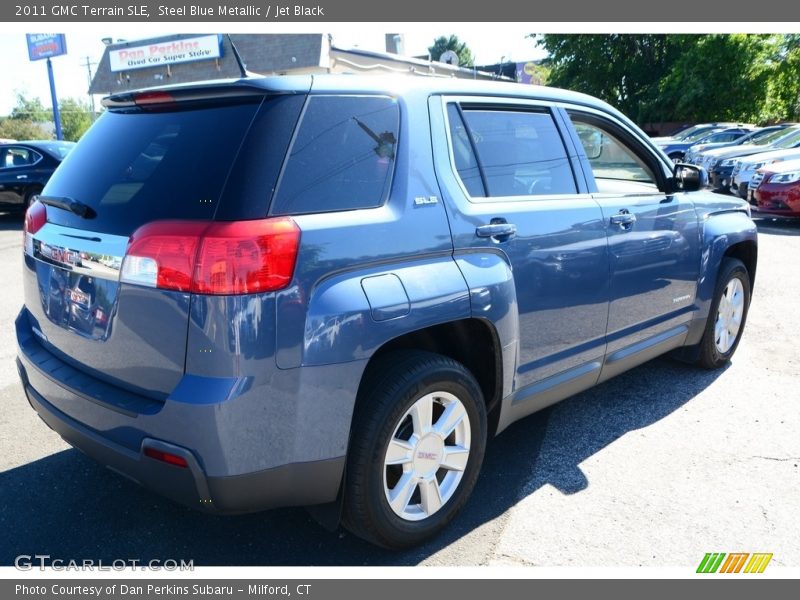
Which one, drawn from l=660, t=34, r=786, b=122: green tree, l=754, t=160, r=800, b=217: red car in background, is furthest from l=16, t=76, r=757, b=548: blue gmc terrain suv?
l=660, t=34, r=786, b=122: green tree

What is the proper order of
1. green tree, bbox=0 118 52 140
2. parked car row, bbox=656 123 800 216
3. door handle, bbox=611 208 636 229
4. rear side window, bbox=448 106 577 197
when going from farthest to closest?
green tree, bbox=0 118 52 140 < parked car row, bbox=656 123 800 216 < door handle, bbox=611 208 636 229 < rear side window, bbox=448 106 577 197

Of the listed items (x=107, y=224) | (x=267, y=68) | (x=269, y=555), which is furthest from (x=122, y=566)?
(x=267, y=68)

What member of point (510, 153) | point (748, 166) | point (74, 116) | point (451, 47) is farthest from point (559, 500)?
point (74, 116)

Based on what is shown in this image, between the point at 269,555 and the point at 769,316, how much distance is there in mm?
5583

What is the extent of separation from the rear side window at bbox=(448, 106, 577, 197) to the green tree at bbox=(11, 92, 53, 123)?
8888 centimetres

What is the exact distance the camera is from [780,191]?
11828 mm

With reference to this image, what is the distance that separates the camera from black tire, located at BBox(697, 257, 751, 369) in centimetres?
480

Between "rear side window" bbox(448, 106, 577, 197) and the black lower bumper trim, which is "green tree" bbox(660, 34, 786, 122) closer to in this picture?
"rear side window" bbox(448, 106, 577, 197)

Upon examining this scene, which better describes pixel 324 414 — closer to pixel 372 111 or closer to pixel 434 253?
pixel 434 253

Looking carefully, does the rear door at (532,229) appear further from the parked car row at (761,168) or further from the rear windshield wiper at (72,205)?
the parked car row at (761,168)

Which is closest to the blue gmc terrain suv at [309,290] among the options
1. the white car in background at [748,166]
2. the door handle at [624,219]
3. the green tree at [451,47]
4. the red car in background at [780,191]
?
the door handle at [624,219]

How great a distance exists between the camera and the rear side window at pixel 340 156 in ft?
7.92

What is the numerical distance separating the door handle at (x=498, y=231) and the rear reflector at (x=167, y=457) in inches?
58.6

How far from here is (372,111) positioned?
2.73 meters
